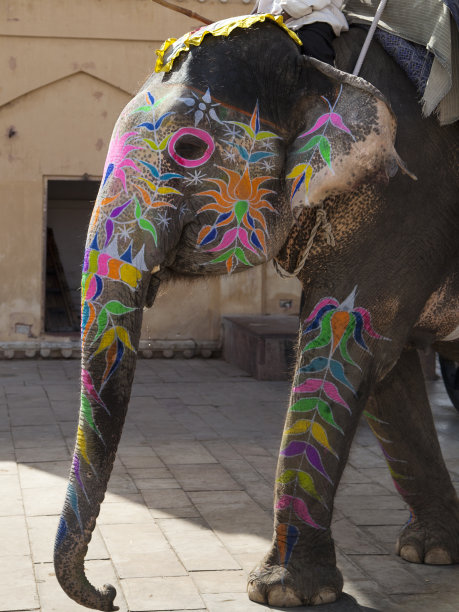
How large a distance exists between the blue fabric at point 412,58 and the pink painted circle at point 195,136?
745 mm

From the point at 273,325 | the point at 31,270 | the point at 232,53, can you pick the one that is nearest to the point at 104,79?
the point at 31,270

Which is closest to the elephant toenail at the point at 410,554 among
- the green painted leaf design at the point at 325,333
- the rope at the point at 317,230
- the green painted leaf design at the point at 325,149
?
the green painted leaf design at the point at 325,333

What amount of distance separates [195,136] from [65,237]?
11.8 meters

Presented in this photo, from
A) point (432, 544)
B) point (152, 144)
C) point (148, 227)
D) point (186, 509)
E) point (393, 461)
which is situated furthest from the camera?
point (186, 509)

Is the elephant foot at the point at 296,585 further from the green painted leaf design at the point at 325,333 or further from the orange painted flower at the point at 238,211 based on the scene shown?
the orange painted flower at the point at 238,211

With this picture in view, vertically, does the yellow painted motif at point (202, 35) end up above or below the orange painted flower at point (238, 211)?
above

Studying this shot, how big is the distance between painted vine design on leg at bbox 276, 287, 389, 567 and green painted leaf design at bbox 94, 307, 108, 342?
2.58ft

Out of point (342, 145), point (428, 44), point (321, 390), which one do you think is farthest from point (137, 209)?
point (428, 44)

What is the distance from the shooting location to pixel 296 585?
3.58 m

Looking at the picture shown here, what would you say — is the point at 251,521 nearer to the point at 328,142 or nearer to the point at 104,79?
the point at 328,142

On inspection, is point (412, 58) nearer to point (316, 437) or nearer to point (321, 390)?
point (321, 390)

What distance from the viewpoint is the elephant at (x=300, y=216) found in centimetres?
323

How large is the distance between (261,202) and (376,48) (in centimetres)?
72

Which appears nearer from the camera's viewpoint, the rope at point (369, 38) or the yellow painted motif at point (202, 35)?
the yellow painted motif at point (202, 35)
